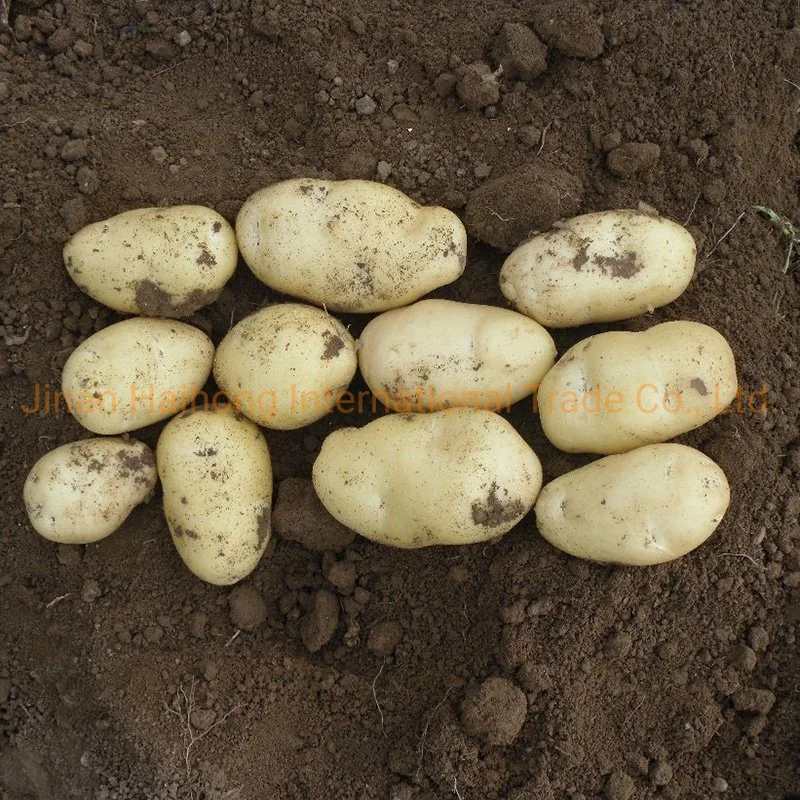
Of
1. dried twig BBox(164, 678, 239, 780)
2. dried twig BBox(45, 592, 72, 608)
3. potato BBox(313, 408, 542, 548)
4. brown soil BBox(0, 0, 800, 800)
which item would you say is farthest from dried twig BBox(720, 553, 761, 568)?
dried twig BBox(45, 592, 72, 608)

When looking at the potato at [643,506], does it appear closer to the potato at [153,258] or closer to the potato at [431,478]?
the potato at [431,478]

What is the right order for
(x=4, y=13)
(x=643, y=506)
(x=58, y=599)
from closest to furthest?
1. (x=643, y=506)
2. (x=58, y=599)
3. (x=4, y=13)

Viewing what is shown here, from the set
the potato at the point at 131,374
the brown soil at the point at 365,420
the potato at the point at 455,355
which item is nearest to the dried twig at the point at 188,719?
the brown soil at the point at 365,420

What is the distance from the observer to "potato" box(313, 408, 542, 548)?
2045 mm

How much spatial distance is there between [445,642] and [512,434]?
67 centimetres

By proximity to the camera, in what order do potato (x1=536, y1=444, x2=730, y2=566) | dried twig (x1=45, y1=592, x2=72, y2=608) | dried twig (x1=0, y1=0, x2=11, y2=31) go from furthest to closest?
dried twig (x1=0, y1=0, x2=11, y2=31) → dried twig (x1=45, y1=592, x2=72, y2=608) → potato (x1=536, y1=444, x2=730, y2=566)

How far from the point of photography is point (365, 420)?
2379mm

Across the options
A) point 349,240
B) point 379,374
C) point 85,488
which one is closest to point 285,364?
point 379,374

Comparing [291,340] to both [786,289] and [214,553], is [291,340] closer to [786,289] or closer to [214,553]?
[214,553]

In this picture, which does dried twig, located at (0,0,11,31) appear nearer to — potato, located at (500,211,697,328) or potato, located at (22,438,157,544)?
potato, located at (22,438,157,544)

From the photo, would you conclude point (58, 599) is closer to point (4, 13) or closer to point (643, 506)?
point (643, 506)

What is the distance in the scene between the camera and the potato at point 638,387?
2041 mm

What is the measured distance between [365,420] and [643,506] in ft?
2.88

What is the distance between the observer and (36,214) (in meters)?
2.26
